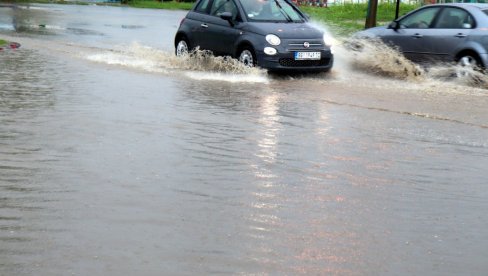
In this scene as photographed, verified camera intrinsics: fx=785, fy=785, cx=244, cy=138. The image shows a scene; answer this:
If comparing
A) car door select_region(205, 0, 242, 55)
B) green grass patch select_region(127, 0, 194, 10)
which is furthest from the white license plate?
green grass patch select_region(127, 0, 194, 10)

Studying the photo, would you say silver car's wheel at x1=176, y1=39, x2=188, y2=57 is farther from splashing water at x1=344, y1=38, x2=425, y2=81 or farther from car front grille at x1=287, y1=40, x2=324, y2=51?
splashing water at x1=344, y1=38, x2=425, y2=81

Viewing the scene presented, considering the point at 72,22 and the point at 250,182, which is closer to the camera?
the point at 250,182

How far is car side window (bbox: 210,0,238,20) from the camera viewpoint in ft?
49.4

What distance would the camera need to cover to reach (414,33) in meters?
14.6

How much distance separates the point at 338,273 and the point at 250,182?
2109mm

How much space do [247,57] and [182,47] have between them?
2374 millimetres

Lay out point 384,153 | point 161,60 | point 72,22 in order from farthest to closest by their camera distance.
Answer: point 72,22 → point 161,60 → point 384,153

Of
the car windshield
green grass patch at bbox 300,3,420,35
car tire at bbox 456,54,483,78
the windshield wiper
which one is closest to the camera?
car tire at bbox 456,54,483,78

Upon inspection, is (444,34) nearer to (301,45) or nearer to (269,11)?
(301,45)

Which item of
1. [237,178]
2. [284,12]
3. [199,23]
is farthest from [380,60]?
[237,178]

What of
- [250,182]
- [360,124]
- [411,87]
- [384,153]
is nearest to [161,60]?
[411,87]

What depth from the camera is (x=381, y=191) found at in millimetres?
6340

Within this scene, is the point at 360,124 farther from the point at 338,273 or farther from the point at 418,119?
the point at 338,273

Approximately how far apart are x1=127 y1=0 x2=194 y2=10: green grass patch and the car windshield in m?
32.6
